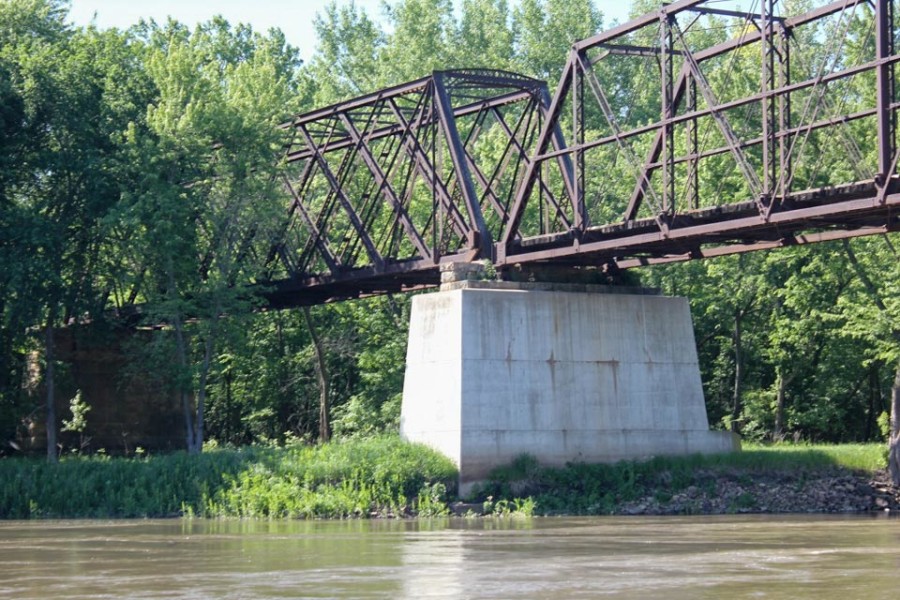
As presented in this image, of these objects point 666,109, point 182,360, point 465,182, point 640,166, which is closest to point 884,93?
point 666,109

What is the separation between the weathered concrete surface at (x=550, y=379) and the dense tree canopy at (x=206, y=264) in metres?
6.76

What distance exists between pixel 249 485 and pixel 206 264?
1530 cm

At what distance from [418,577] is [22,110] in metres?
35.0

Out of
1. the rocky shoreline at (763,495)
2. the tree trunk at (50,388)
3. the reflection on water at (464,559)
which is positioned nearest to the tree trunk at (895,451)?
the rocky shoreline at (763,495)

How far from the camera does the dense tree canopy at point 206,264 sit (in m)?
52.4

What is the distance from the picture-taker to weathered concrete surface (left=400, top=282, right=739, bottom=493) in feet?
141

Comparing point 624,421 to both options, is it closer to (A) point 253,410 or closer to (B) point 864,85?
(B) point 864,85

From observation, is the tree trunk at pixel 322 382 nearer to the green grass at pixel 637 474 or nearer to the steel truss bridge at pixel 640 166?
the steel truss bridge at pixel 640 166

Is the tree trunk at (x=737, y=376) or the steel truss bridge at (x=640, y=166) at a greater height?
the steel truss bridge at (x=640, y=166)

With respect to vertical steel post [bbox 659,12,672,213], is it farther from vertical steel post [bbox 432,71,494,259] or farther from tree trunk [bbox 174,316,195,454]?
tree trunk [bbox 174,316,195,454]

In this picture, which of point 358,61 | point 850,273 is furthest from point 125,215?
point 358,61

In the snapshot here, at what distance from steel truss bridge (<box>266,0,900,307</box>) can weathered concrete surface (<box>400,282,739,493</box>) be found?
176cm

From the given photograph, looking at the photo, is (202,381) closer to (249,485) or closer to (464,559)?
(249,485)

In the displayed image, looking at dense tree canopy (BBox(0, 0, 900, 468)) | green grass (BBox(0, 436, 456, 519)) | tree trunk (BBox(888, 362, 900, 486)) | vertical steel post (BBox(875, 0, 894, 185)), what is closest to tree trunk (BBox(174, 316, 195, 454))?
dense tree canopy (BBox(0, 0, 900, 468))
